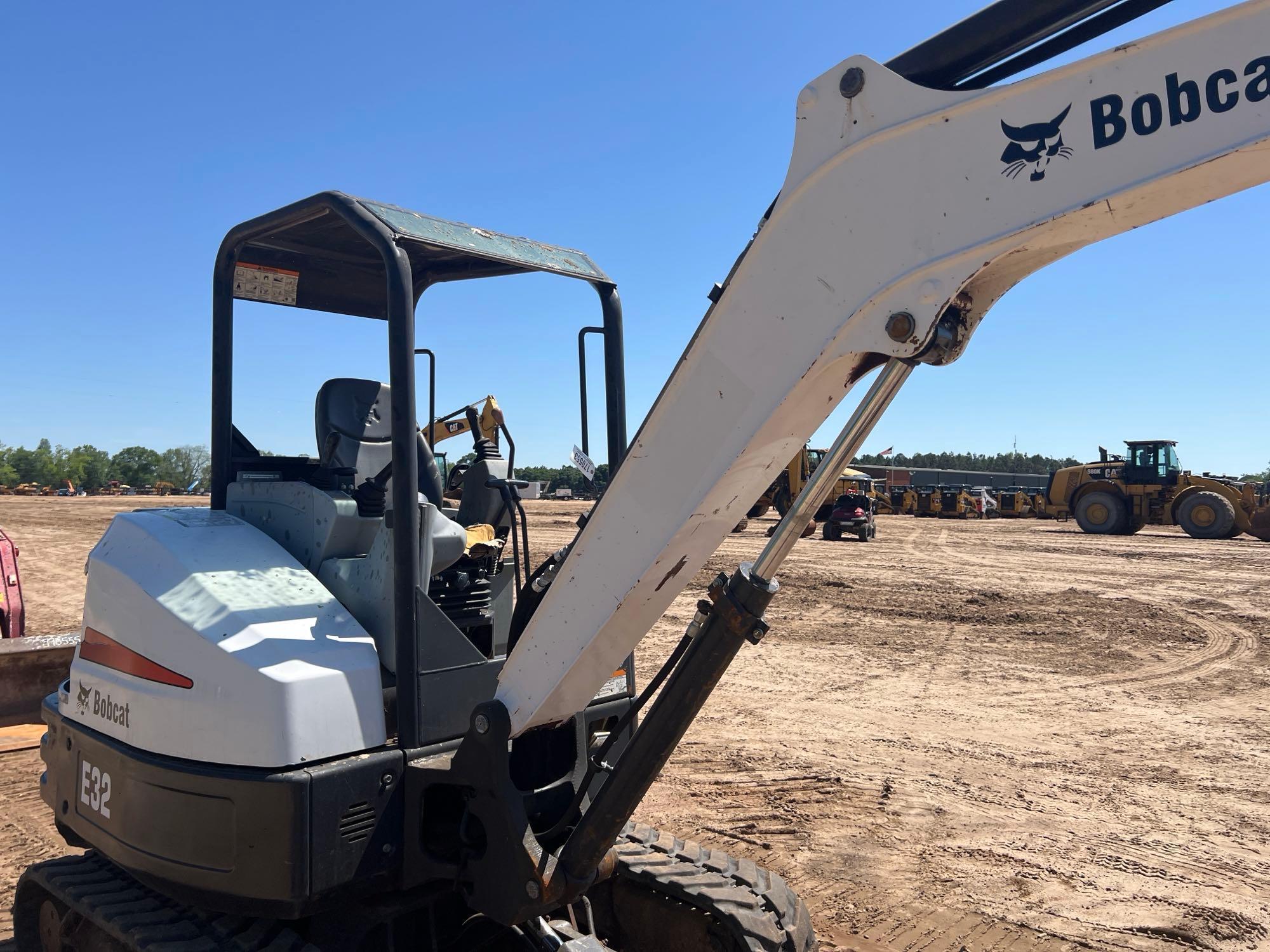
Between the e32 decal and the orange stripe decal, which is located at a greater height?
the orange stripe decal

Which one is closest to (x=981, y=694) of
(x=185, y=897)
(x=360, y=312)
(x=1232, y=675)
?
(x=1232, y=675)

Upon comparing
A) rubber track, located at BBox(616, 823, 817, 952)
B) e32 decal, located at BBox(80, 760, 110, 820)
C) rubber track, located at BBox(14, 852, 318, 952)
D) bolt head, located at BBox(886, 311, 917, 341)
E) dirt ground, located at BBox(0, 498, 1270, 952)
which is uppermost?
bolt head, located at BBox(886, 311, 917, 341)

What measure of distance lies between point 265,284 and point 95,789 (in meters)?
1.96

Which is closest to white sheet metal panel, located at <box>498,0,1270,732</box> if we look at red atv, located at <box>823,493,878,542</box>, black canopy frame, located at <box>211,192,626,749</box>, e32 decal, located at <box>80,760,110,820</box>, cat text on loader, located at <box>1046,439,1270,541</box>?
black canopy frame, located at <box>211,192,626,749</box>

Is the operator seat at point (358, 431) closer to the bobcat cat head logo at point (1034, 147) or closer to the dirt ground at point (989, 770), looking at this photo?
the bobcat cat head logo at point (1034, 147)

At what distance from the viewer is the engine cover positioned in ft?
8.55

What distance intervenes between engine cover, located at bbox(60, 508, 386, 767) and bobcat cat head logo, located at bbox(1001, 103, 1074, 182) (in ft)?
7.13

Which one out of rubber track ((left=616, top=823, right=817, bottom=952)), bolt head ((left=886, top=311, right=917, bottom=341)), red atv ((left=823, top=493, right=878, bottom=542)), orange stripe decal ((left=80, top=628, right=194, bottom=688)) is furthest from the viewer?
red atv ((left=823, top=493, right=878, bottom=542))

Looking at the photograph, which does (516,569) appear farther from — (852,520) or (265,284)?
(852,520)

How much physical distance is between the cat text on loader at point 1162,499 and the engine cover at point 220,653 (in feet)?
89.2

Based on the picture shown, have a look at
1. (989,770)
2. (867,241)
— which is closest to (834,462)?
(867,241)

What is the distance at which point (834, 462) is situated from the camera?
7.25 ft

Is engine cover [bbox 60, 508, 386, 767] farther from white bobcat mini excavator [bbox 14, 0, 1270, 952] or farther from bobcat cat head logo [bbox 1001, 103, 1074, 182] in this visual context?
bobcat cat head logo [bbox 1001, 103, 1074, 182]

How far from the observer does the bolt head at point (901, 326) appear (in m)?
1.96
